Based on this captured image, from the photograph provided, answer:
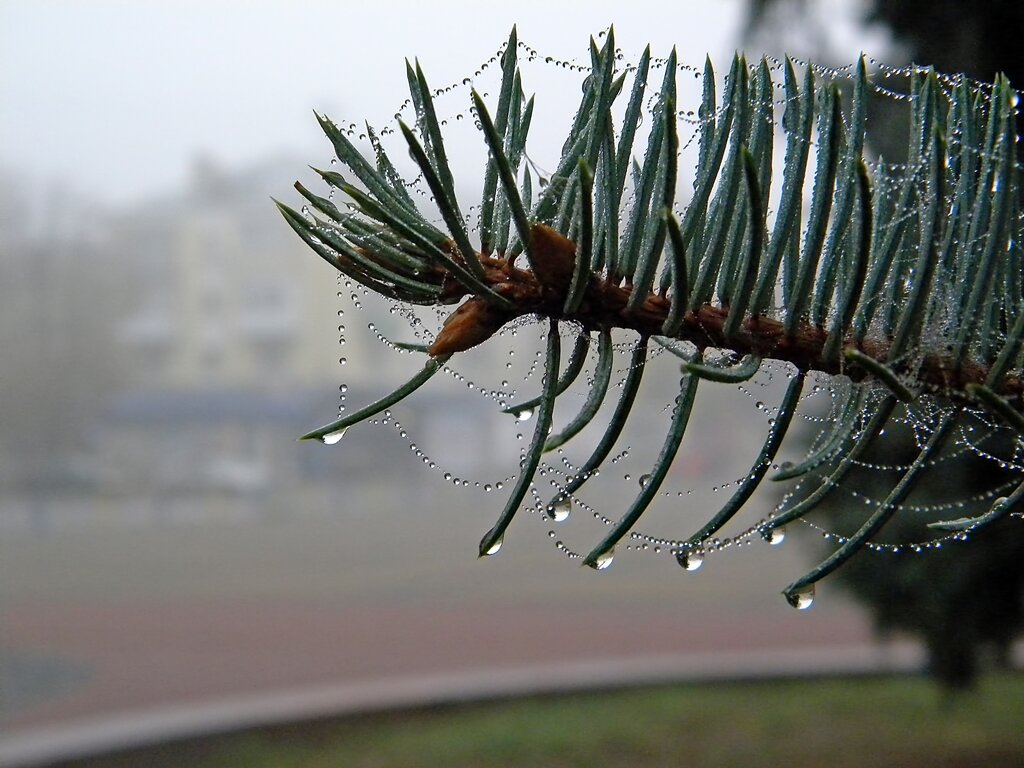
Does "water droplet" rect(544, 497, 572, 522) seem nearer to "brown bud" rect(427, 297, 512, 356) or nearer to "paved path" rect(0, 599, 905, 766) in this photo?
"brown bud" rect(427, 297, 512, 356)

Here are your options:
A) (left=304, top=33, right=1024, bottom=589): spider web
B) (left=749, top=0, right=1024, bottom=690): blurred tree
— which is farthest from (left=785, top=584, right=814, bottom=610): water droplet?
(left=749, top=0, right=1024, bottom=690): blurred tree

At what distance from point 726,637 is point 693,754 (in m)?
2.48

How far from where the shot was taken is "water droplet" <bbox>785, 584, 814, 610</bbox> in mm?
223

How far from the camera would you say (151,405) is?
4320 mm

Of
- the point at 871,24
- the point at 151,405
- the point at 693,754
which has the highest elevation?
the point at 871,24

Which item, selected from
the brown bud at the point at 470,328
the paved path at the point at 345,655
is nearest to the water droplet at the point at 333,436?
the brown bud at the point at 470,328

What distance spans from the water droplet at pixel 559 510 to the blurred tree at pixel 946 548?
2.47 ft

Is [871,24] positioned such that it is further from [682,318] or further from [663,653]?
[663,653]

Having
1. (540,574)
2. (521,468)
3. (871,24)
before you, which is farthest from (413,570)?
(521,468)

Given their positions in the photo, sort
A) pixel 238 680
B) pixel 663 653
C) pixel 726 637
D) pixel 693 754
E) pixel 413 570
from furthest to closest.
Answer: pixel 413 570 → pixel 726 637 → pixel 663 653 → pixel 238 680 → pixel 693 754

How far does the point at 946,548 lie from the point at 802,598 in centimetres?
109

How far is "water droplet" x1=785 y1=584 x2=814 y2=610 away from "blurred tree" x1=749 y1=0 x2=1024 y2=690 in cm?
72

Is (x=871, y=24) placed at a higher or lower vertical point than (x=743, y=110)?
higher

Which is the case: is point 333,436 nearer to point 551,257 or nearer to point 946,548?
point 551,257
